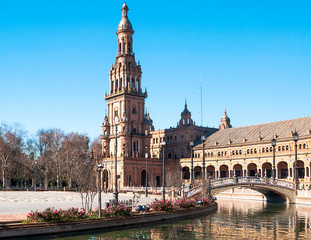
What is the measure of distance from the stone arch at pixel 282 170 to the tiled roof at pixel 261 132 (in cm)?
595

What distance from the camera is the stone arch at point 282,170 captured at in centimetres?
9250

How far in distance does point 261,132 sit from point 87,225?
256 feet

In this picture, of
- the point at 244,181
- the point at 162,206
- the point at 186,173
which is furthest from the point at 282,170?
the point at 162,206

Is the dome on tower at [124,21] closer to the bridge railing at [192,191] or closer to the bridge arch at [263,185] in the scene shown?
the bridge arch at [263,185]

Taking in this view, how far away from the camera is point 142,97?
11812cm

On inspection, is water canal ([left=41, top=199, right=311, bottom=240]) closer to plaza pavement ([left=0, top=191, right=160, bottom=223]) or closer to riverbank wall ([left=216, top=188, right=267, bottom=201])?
plaza pavement ([left=0, top=191, right=160, bottom=223])

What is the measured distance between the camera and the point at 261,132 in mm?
101188

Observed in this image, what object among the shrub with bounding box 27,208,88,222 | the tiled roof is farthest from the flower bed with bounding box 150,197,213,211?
the tiled roof

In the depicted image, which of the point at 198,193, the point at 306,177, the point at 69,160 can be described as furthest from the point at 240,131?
the point at 198,193

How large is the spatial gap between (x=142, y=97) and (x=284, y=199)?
6214 cm

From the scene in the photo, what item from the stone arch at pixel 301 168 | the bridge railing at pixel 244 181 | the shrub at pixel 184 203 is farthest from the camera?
the stone arch at pixel 301 168

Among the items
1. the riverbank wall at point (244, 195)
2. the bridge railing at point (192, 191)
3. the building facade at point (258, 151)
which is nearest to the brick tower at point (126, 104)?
the building facade at point (258, 151)

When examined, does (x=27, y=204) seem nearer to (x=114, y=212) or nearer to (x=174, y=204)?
(x=174, y=204)

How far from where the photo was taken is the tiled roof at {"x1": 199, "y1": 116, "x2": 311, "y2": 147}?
92312 mm
